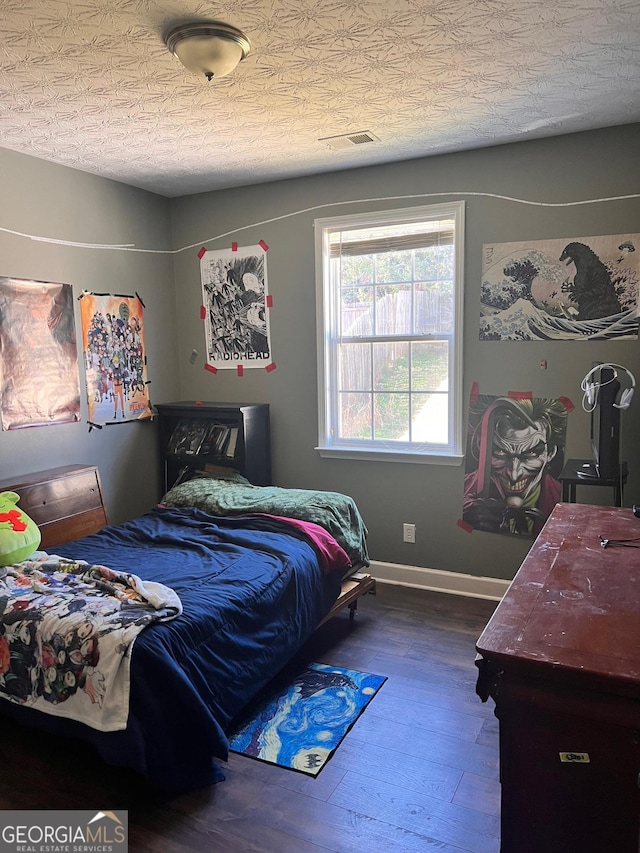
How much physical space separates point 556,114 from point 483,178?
547 mm

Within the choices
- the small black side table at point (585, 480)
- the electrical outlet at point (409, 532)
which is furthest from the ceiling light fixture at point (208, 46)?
the electrical outlet at point (409, 532)

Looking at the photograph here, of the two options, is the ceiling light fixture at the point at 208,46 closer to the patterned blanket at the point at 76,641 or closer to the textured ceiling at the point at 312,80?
the textured ceiling at the point at 312,80

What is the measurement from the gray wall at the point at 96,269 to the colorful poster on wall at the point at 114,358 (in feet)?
0.19

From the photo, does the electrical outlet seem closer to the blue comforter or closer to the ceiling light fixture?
the blue comforter

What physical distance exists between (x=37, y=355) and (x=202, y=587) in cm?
174

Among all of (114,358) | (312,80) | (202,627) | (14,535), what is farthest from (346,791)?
(114,358)

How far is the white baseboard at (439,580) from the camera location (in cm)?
344

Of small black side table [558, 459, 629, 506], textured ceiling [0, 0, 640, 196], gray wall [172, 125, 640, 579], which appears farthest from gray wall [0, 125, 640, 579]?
A: small black side table [558, 459, 629, 506]

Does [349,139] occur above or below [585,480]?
above

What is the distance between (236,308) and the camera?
4027mm

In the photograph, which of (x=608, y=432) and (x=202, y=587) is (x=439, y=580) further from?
(x=202, y=587)

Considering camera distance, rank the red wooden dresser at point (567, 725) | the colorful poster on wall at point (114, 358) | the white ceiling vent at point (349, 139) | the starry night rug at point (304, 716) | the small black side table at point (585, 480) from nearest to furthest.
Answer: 1. the red wooden dresser at point (567, 725)
2. the starry night rug at point (304, 716)
3. the small black side table at point (585, 480)
4. the white ceiling vent at point (349, 139)
5. the colorful poster on wall at point (114, 358)

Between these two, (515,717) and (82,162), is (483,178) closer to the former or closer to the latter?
(82,162)

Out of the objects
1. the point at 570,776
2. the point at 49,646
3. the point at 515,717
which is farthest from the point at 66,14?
the point at 570,776
